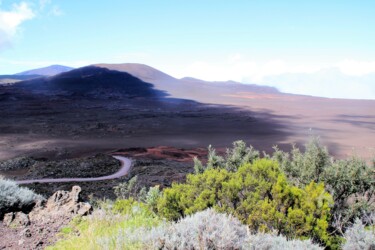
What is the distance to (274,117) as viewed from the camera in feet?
197

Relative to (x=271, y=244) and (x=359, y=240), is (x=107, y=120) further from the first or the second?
(x=271, y=244)

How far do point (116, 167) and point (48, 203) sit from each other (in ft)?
58.3

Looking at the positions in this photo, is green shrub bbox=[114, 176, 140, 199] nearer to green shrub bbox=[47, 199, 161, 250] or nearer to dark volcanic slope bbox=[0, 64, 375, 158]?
green shrub bbox=[47, 199, 161, 250]

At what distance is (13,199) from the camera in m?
6.90

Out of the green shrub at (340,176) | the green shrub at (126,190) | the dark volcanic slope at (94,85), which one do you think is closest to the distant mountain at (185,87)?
the dark volcanic slope at (94,85)

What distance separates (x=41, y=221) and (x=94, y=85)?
86.3 m

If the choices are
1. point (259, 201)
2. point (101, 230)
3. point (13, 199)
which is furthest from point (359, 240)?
point (13, 199)

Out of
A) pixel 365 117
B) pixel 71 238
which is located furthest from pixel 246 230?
pixel 365 117

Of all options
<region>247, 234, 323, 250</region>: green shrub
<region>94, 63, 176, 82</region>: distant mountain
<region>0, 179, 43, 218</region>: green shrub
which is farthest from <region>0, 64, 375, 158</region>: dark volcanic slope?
<region>0, 179, 43, 218</region>: green shrub

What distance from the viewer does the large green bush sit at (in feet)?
18.5

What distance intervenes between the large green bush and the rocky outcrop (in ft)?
5.03

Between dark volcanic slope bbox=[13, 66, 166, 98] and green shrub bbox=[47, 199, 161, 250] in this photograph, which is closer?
green shrub bbox=[47, 199, 161, 250]

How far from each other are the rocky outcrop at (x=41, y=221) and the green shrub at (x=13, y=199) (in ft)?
1.01

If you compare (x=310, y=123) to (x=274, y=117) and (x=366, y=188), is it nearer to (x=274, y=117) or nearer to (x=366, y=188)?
(x=274, y=117)
